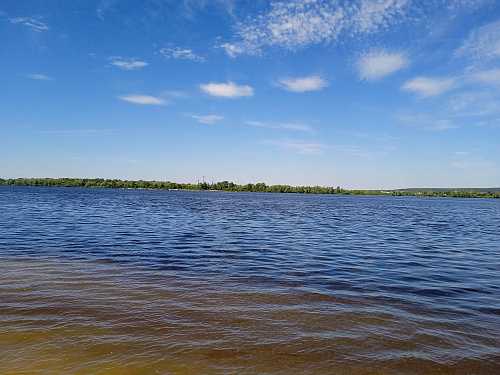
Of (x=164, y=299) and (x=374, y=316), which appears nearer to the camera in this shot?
(x=374, y=316)

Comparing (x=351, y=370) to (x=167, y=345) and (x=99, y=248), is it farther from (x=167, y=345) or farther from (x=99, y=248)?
(x=99, y=248)

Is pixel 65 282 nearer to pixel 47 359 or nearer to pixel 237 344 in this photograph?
pixel 47 359

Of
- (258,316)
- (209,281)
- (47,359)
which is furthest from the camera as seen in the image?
(209,281)

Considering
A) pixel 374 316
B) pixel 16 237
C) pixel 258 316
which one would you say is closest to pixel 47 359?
pixel 258 316

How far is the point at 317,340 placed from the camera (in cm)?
687

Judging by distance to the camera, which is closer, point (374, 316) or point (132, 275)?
point (374, 316)

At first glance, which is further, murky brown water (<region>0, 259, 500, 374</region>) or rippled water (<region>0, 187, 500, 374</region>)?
rippled water (<region>0, 187, 500, 374</region>)

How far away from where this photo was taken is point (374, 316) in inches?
330

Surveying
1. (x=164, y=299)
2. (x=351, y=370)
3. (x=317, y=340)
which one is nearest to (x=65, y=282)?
(x=164, y=299)

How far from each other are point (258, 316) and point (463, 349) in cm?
420

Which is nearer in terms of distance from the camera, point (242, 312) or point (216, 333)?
point (216, 333)

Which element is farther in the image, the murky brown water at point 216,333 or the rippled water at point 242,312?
the rippled water at point 242,312

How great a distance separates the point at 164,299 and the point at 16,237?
1537cm

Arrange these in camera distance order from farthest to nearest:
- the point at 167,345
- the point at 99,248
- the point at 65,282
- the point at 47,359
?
the point at 99,248, the point at 65,282, the point at 167,345, the point at 47,359
